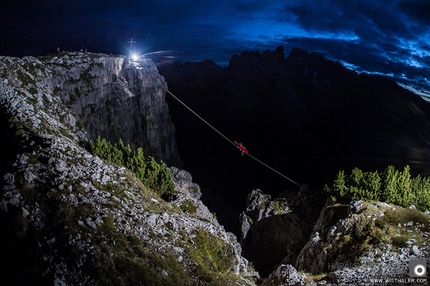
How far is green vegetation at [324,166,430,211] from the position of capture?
37562mm

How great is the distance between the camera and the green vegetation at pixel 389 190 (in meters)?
37.6

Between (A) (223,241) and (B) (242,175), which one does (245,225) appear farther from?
(B) (242,175)

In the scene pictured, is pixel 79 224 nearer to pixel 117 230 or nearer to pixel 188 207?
pixel 117 230

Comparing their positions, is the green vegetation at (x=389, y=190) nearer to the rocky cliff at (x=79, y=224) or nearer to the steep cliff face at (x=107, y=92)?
the rocky cliff at (x=79, y=224)

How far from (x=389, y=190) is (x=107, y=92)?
6075 cm

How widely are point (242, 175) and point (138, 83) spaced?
67.1 metres

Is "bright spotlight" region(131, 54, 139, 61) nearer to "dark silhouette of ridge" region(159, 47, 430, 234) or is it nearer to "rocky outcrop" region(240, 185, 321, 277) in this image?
"rocky outcrop" region(240, 185, 321, 277)

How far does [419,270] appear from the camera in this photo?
20547 mm

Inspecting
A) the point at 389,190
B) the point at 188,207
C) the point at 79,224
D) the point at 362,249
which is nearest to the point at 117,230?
the point at 79,224

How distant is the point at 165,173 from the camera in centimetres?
4303

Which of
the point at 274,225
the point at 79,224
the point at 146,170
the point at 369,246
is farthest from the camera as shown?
the point at 274,225

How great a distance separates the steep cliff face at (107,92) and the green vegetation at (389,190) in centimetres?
4480

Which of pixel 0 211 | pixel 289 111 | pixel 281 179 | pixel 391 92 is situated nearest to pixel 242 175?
pixel 281 179

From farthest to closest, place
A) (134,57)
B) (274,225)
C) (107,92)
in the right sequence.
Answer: (134,57) → (107,92) → (274,225)
